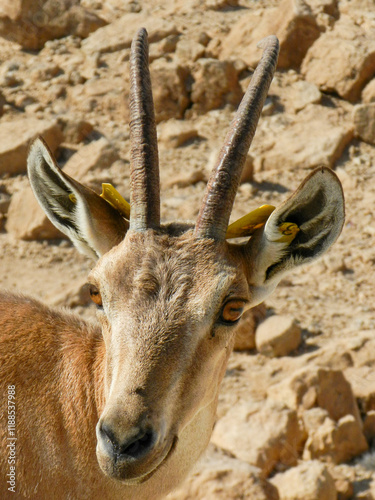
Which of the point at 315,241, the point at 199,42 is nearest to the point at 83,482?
the point at 315,241

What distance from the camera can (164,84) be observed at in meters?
12.0

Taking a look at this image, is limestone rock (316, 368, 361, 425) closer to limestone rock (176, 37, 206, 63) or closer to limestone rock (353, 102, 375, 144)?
limestone rock (353, 102, 375, 144)

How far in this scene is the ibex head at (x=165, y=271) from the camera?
389cm

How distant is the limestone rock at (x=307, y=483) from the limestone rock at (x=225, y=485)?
0.17 m

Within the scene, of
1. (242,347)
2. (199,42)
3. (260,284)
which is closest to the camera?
(260,284)

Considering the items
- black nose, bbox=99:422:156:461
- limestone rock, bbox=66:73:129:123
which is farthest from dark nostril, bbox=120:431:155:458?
limestone rock, bbox=66:73:129:123

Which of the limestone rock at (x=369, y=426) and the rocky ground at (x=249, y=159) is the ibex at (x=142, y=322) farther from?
the limestone rock at (x=369, y=426)

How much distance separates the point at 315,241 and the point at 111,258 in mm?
1489

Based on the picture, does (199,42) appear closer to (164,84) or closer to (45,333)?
(164,84)

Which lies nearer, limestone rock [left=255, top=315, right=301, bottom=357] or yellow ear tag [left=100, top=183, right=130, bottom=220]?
yellow ear tag [left=100, top=183, right=130, bottom=220]

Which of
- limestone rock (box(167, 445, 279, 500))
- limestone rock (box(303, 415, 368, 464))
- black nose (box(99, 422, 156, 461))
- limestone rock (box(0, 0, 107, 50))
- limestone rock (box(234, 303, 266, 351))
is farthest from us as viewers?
limestone rock (box(0, 0, 107, 50))

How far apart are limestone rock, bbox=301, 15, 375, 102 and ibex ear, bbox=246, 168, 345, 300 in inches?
309

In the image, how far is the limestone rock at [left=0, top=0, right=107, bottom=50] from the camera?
13492mm

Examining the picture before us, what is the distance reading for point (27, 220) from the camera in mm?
10133
